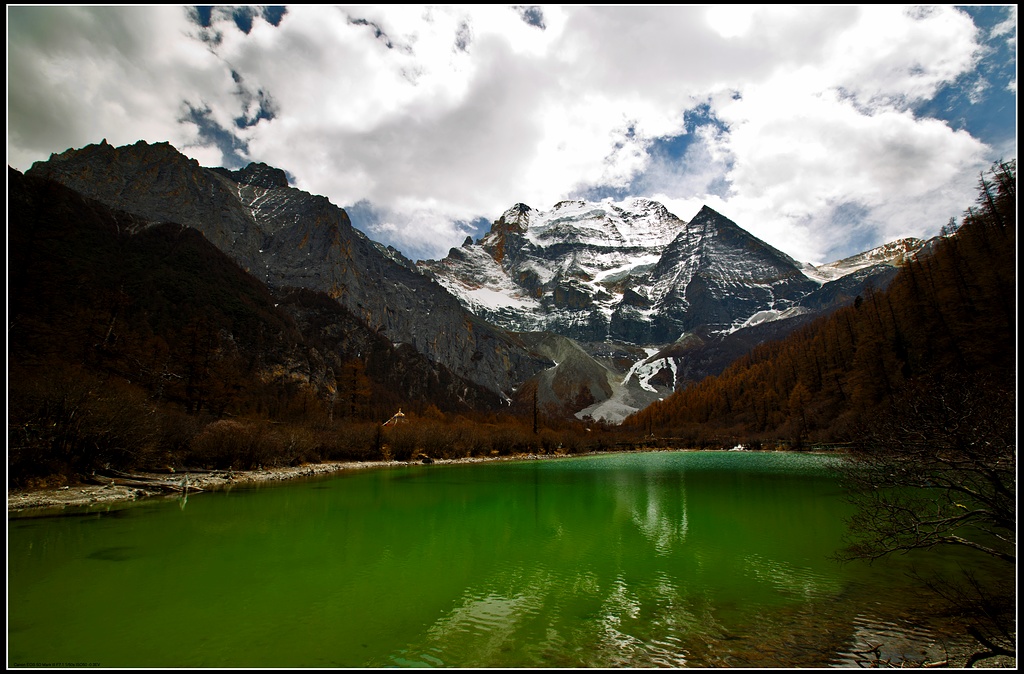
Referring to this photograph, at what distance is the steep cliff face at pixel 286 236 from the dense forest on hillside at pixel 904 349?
264 ft

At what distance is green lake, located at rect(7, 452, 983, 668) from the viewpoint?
19.6 ft

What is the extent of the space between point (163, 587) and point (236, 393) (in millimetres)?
41991

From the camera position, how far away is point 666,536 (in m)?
13.3

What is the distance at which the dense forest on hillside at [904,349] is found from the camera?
116 ft

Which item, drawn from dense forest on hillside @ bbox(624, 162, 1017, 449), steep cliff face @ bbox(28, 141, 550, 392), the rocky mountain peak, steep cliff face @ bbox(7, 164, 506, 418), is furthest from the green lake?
the rocky mountain peak

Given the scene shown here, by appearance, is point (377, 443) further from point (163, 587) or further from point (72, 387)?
point (163, 587)

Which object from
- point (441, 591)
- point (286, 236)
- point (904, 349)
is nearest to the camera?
point (441, 591)

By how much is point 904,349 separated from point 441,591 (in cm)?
5996

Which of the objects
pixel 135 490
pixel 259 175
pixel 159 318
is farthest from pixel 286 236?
pixel 135 490

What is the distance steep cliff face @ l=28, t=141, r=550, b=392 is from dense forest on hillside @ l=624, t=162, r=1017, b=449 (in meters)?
80.4

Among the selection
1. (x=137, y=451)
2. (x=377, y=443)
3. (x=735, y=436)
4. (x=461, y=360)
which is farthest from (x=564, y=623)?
(x=461, y=360)

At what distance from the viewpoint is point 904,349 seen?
50.4 metres

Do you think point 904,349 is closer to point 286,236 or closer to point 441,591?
point 441,591

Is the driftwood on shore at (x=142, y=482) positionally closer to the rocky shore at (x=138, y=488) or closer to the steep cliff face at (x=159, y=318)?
the rocky shore at (x=138, y=488)
